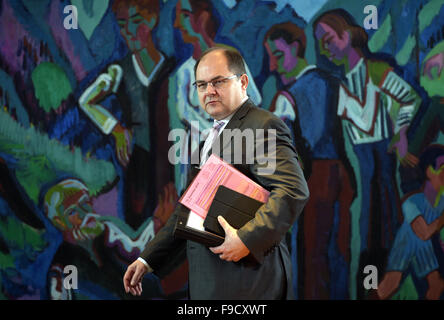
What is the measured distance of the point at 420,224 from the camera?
3.28 m

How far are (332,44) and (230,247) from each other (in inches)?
94.5

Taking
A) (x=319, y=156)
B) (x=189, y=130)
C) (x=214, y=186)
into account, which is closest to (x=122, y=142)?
(x=189, y=130)

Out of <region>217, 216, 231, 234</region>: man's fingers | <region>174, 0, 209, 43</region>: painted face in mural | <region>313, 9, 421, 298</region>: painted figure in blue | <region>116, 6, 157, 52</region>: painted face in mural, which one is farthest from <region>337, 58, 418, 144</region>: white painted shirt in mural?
<region>217, 216, 231, 234</region>: man's fingers

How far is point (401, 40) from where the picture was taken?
3.29 meters

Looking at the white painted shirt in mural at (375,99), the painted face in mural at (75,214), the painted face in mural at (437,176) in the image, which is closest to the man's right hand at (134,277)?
the painted face in mural at (75,214)

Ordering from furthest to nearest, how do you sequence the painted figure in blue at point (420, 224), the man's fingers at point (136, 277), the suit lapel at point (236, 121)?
the painted figure in blue at point (420, 224), the man's fingers at point (136, 277), the suit lapel at point (236, 121)

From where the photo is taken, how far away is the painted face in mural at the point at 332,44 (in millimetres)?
3283

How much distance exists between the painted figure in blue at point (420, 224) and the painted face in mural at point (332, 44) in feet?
3.43

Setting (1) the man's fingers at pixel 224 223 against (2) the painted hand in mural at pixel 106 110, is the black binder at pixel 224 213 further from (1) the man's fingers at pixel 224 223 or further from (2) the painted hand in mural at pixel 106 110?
(2) the painted hand in mural at pixel 106 110

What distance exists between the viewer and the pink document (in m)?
1.51

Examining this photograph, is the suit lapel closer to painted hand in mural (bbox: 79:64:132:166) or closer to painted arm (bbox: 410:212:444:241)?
painted hand in mural (bbox: 79:64:132:166)

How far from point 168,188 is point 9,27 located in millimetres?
1918

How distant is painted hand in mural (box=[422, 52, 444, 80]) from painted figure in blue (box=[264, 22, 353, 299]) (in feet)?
2.46

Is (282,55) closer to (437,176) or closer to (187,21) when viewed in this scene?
(187,21)
